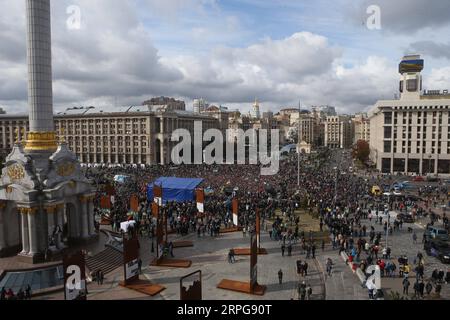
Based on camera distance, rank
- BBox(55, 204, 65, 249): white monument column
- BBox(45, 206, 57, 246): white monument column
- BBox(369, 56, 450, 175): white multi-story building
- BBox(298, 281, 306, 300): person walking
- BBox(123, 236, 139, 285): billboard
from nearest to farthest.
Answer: BBox(298, 281, 306, 300): person walking → BBox(123, 236, 139, 285): billboard → BBox(45, 206, 57, 246): white monument column → BBox(55, 204, 65, 249): white monument column → BBox(369, 56, 450, 175): white multi-story building

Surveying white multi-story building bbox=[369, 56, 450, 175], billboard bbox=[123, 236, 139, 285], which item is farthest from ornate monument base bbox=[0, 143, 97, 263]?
white multi-story building bbox=[369, 56, 450, 175]

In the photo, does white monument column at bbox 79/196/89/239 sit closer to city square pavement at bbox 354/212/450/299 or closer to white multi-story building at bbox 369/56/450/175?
city square pavement at bbox 354/212/450/299

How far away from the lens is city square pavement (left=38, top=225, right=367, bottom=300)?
19.9m

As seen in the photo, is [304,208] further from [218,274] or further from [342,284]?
[218,274]

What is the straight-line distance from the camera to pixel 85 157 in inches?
4405

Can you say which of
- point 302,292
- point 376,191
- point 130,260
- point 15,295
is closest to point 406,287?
point 302,292

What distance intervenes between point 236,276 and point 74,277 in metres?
9.54

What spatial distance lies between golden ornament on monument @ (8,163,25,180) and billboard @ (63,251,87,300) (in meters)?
10.4

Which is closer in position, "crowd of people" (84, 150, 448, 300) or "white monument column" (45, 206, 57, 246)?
"white monument column" (45, 206, 57, 246)

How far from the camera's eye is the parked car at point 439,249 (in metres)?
25.0

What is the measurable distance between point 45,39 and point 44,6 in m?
2.24
